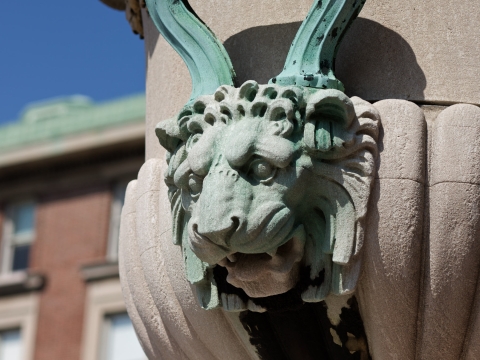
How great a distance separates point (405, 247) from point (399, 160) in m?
0.24

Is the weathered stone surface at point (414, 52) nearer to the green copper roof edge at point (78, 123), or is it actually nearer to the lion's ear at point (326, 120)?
the lion's ear at point (326, 120)

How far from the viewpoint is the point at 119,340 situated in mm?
20906

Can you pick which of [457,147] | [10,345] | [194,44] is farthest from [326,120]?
[10,345]

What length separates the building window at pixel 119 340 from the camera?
20.7m

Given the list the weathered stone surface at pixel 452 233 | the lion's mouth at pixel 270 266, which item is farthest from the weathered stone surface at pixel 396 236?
the lion's mouth at pixel 270 266

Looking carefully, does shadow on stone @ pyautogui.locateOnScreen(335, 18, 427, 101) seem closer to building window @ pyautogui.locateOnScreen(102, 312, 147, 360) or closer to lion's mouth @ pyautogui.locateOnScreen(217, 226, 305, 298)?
lion's mouth @ pyautogui.locateOnScreen(217, 226, 305, 298)

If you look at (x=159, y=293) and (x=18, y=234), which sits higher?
(x=18, y=234)

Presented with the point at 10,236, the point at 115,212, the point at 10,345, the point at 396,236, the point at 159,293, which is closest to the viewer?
the point at 396,236

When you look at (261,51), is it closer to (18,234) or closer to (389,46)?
(389,46)

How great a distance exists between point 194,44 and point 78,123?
19194mm

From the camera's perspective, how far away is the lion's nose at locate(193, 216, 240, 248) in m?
3.16

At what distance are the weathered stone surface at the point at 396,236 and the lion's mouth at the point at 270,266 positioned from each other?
19cm

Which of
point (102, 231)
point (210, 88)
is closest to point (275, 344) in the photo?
point (210, 88)

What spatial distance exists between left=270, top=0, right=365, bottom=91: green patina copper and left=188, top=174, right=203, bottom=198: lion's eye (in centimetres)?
37
